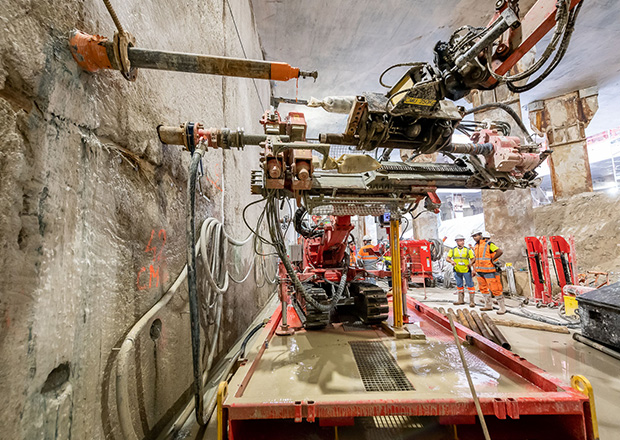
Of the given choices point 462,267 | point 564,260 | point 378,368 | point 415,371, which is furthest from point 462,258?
point 378,368

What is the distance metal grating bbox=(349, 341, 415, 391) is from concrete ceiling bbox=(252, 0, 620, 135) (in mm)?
6503

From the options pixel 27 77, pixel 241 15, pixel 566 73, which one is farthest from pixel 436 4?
pixel 27 77

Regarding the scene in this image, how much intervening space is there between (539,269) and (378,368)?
22.1ft

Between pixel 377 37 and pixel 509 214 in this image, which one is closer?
pixel 377 37

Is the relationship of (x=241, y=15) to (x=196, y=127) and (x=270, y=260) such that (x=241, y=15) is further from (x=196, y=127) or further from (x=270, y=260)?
(x=270, y=260)

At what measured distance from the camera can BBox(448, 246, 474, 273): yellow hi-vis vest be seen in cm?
714

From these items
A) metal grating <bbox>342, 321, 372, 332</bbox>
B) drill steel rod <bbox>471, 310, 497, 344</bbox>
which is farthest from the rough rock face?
metal grating <bbox>342, 321, 372, 332</bbox>

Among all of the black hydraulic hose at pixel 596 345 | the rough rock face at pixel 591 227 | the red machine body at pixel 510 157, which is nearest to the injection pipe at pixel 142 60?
the red machine body at pixel 510 157

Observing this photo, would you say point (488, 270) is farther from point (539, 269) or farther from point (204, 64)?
point (204, 64)

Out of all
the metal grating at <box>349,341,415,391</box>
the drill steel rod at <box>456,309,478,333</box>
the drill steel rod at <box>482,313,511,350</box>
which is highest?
the metal grating at <box>349,341,415,391</box>

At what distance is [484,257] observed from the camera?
21.6 feet

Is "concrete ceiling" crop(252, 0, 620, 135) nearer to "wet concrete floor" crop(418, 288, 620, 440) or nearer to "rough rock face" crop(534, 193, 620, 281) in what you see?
"rough rock face" crop(534, 193, 620, 281)

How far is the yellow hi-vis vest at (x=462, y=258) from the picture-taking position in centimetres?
714

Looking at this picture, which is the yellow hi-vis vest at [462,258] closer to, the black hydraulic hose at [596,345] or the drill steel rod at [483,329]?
the drill steel rod at [483,329]
